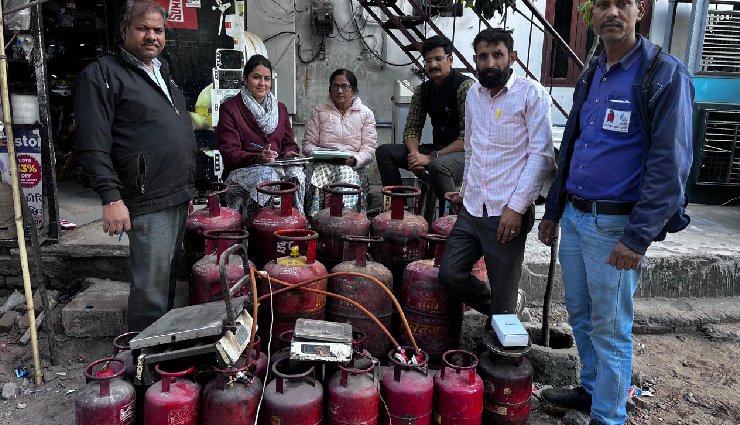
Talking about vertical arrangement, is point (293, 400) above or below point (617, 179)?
below

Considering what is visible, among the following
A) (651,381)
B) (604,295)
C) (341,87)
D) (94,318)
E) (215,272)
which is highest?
(341,87)

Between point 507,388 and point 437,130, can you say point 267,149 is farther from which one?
point 507,388

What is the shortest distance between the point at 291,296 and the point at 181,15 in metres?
4.32

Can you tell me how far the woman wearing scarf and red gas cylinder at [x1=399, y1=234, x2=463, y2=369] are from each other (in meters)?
1.68

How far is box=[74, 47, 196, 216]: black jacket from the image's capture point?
129 inches

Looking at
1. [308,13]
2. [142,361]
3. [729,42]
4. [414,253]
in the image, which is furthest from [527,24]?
[142,361]

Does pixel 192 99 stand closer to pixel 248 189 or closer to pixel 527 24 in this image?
pixel 248 189

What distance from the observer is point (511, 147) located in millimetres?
3500

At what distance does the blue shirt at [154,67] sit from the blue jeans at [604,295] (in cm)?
261

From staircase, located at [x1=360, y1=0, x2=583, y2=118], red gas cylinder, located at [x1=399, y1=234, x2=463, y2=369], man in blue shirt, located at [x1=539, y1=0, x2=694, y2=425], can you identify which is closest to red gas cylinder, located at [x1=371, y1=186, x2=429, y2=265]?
red gas cylinder, located at [x1=399, y1=234, x2=463, y2=369]

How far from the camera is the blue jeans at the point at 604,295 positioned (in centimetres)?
305

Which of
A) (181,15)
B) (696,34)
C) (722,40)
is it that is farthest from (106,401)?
(722,40)

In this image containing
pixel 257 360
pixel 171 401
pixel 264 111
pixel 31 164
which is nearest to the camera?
pixel 171 401

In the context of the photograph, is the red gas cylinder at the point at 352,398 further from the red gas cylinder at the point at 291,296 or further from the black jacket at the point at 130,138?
the black jacket at the point at 130,138
